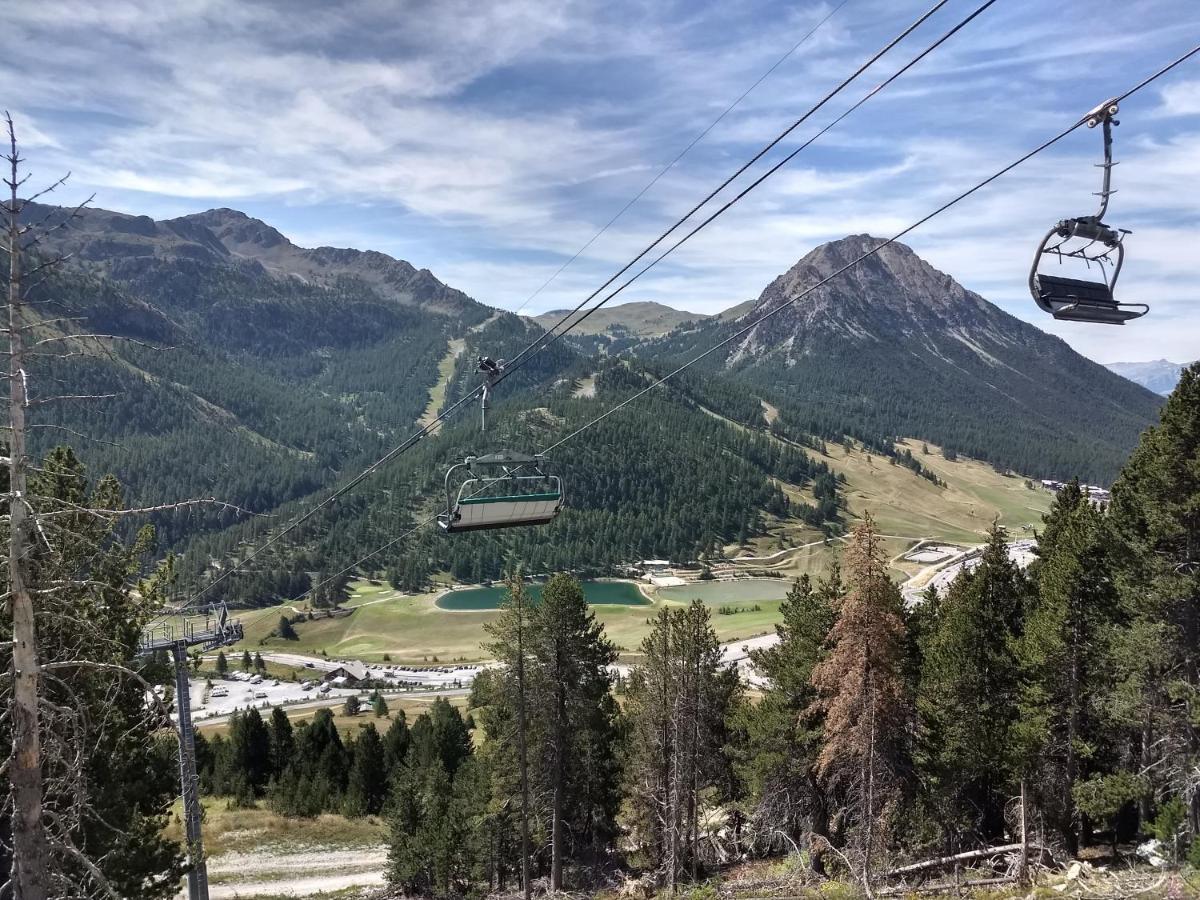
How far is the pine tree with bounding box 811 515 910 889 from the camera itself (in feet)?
72.4

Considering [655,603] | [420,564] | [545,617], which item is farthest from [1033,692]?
[420,564]

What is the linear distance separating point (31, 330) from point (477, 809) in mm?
31620

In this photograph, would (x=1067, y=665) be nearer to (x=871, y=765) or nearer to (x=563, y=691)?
(x=871, y=765)

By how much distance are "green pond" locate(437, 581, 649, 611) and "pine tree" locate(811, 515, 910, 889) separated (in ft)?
430

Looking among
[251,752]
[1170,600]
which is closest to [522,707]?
[1170,600]

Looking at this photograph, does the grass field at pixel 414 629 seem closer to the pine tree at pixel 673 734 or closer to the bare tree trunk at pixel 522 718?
the pine tree at pixel 673 734

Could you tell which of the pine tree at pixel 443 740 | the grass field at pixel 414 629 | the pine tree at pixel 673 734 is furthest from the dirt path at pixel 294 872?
the grass field at pixel 414 629

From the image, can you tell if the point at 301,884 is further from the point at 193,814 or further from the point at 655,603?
the point at 655,603

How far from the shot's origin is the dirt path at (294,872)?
35.8 m

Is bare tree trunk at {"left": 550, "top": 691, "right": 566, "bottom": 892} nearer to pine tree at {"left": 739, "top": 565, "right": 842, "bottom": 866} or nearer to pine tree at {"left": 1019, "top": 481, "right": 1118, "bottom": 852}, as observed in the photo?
pine tree at {"left": 739, "top": 565, "right": 842, "bottom": 866}

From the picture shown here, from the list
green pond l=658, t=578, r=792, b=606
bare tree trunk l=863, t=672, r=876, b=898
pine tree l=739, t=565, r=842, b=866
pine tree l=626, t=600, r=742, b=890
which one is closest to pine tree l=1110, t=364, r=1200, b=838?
bare tree trunk l=863, t=672, r=876, b=898

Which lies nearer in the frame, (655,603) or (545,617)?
(545,617)

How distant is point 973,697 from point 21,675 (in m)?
25.5

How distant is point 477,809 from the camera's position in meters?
34.2
